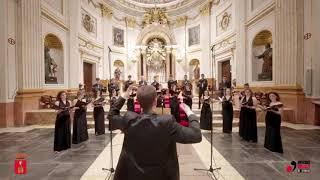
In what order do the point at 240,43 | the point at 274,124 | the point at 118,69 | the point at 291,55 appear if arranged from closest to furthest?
the point at 274,124 < the point at 291,55 < the point at 240,43 < the point at 118,69

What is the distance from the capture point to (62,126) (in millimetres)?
5977

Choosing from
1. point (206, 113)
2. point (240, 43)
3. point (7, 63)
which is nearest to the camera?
point (206, 113)

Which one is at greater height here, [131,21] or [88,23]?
[131,21]

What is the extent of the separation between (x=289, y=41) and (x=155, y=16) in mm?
14430

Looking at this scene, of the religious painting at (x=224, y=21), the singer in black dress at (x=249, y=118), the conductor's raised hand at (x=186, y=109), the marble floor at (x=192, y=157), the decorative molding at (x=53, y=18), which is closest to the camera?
the conductor's raised hand at (x=186, y=109)

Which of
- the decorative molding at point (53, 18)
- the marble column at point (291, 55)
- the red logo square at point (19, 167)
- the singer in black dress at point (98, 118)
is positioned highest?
the decorative molding at point (53, 18)

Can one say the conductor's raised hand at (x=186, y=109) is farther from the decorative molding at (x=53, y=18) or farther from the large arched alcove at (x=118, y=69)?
the large arched alcove at (x=118, y=69)

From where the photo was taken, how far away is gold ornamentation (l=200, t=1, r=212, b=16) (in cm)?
1872

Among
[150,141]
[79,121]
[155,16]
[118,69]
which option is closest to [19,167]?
[79,121]

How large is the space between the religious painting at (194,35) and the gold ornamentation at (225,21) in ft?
11.2

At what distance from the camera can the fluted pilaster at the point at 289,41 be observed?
9.06 metres

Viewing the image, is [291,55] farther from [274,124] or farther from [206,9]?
[206,9]

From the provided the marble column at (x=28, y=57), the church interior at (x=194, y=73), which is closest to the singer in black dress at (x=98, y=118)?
the church interior at (x=194, y=73)

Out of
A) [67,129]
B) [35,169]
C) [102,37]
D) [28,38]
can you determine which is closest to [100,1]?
[102,37]
